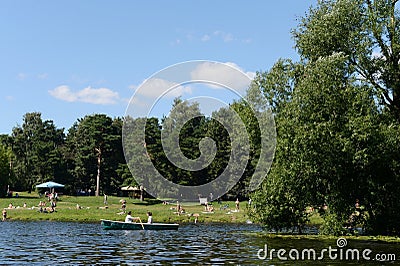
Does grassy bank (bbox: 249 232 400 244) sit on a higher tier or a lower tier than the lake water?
higher

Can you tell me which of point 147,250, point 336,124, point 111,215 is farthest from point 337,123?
point 111,215

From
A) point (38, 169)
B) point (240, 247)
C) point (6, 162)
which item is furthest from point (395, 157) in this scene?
point (38, 169)

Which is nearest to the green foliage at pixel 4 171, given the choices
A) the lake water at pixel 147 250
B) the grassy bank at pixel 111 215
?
the grassy bank at pixel 111 215

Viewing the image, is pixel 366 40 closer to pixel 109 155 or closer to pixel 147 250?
pixel 147 250

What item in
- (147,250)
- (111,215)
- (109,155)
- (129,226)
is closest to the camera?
(147,250)

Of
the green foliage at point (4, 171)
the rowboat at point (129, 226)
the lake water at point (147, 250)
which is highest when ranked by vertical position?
the green foliage at point (4, 171)

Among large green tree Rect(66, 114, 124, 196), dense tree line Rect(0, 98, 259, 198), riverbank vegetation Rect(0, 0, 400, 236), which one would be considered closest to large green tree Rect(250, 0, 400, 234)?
riverbank vegetation Rect(0, 0, 400, 236)

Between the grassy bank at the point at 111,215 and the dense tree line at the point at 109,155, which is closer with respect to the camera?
the grassy bank at the point at 111,215

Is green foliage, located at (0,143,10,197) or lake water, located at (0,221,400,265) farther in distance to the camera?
green foliage, located at (0,143,10,197)

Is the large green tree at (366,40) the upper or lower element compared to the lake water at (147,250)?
upper

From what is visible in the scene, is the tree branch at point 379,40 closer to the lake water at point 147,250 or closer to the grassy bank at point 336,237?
the grassy bank at point 336,237

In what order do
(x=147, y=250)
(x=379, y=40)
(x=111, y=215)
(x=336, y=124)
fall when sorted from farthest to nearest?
(x=111, y=215)
(x=379, y=40)
(x=336, y=124)
(x=147, y=250)

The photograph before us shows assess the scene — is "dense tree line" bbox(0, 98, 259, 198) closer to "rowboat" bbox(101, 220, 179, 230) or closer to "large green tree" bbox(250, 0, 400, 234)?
"rowboat" bbox(101, 220, 179, 230)

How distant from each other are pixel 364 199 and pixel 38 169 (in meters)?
92.7
